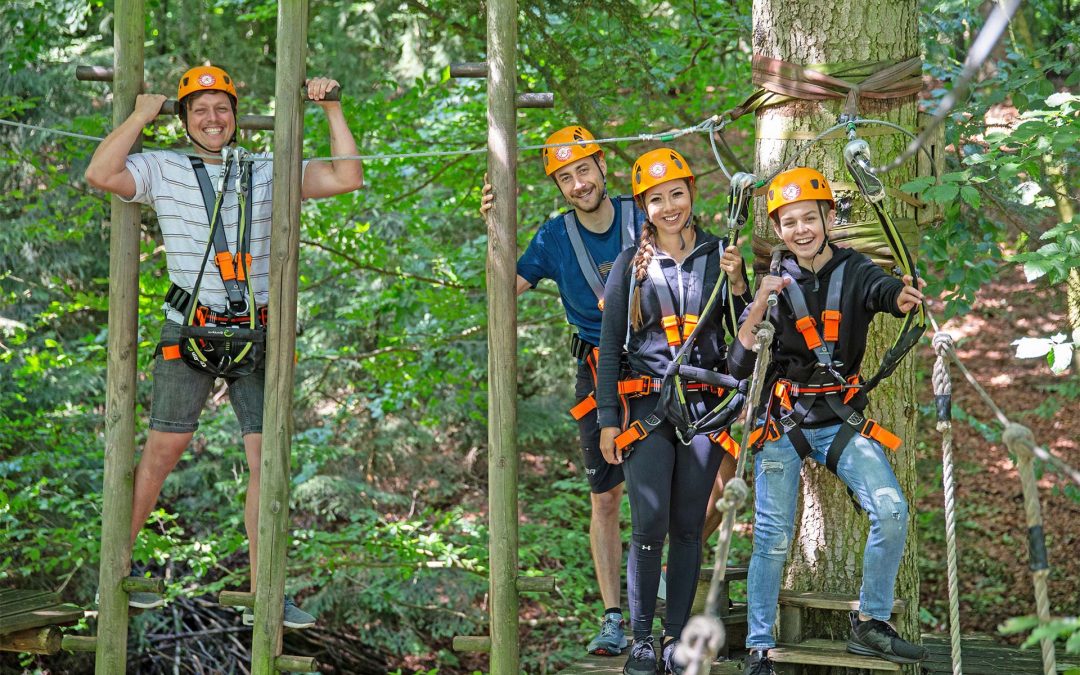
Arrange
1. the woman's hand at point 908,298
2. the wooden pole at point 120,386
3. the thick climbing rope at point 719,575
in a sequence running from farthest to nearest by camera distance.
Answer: the wooden pole at point 120,386 < the woman's hand at point 908,298 < the thick climbing rope at point 719,575

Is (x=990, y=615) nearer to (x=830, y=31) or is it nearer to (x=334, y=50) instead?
(x=830, y=31)

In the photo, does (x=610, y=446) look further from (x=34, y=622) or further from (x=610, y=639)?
(x=34, y=622)

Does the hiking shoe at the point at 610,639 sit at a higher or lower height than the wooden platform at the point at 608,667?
higher

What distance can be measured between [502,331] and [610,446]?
24.2 inches

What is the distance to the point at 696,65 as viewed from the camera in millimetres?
7066

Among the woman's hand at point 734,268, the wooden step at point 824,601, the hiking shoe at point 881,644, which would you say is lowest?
the hiking shoe at point 881,644

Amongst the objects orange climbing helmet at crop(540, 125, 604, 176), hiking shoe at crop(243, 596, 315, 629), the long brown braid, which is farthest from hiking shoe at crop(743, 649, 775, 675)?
orange climbing helmet at crop(540, 125, 604, 176)

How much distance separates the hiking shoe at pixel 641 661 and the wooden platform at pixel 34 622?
292 centimetres

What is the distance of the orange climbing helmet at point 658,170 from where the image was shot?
146 inches

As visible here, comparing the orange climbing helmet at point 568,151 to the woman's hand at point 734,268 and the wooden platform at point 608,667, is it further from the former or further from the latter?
the wooden platform at point 608,667

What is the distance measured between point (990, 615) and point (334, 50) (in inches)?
311

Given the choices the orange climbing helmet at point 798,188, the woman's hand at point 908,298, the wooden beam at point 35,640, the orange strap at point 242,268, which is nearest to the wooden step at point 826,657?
the woman's hand at point 908,298

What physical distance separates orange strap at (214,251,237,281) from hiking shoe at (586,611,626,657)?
77.5 inches

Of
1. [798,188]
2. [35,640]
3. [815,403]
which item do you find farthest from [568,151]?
[35,640]
